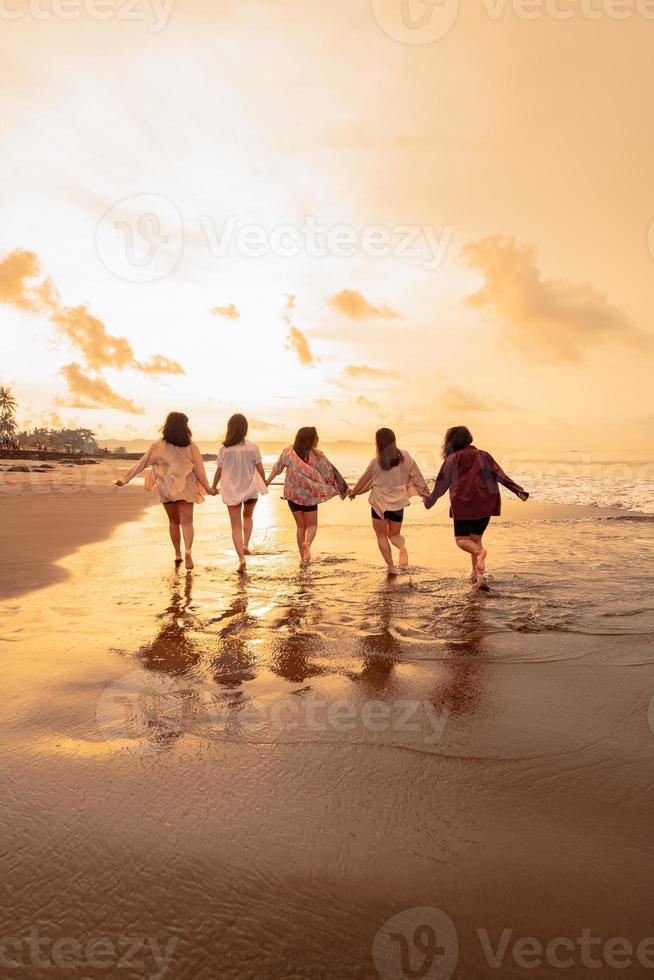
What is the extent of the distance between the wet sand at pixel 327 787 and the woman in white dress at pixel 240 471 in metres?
3.55

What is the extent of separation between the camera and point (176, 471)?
8.77 m

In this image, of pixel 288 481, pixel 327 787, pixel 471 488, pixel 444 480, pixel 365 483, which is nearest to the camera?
pixel 327 787

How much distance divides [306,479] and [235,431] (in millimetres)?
1395

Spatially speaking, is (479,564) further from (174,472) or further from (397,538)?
(174,472)

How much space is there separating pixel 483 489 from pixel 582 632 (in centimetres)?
289

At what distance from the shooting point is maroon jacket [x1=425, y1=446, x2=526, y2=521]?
7.50 m

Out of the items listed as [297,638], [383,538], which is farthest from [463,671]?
[383,538]

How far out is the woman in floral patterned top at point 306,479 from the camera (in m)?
8.85
